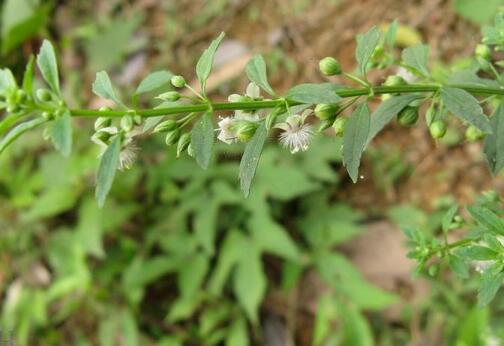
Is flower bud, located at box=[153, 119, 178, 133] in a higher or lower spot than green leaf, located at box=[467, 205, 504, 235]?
higher

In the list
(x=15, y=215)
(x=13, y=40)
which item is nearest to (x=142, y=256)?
(x=15, y=215)

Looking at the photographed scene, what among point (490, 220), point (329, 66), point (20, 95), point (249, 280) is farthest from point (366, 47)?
point (249, 280)

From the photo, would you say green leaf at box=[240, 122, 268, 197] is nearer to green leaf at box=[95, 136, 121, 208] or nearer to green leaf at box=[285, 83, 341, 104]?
green leaf at box=[285, 83, 341, 104]

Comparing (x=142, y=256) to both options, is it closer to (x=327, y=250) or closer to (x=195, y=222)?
(x=195, y=222)

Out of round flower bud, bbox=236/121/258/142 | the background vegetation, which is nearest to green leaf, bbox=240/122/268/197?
round flower bud, bbox=236/121/258/142

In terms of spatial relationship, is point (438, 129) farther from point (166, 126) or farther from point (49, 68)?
point (49, 68)

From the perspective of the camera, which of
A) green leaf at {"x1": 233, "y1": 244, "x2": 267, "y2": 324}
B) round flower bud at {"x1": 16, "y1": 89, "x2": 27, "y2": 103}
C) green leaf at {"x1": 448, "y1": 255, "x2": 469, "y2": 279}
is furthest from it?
green leaf at {"x1": 233, "y1": 244, "x2": 267, "y2": 324}

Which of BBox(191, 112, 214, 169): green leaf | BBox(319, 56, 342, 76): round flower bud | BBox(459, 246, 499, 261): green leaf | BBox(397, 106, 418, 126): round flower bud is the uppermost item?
BBox(191, 112, 214, 169): green leaf
